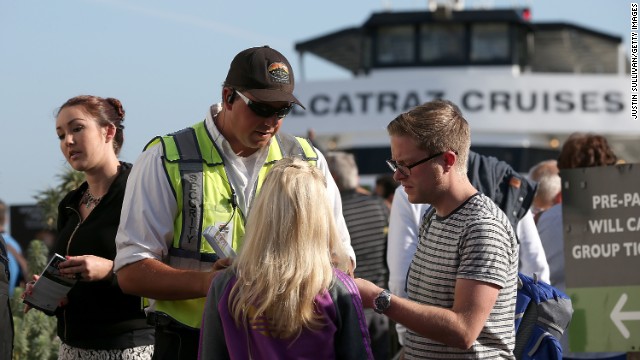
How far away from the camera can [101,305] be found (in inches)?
184

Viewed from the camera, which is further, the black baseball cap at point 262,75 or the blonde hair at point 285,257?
the black baseball cap at point 262,75

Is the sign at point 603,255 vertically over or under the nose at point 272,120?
under

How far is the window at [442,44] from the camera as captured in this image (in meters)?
26.1

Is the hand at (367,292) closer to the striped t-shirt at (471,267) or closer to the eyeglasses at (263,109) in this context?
the striped t-shirt at (471,267)

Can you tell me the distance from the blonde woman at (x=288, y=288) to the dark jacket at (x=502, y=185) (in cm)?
212

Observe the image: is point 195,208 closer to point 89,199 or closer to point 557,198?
point 89,199

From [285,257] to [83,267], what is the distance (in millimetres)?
1278

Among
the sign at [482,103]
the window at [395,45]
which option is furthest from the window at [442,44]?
the sign at [482,103]

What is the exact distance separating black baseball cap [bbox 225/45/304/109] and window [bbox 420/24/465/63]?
22293 mm

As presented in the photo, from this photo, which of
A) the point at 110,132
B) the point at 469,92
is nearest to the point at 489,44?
the point at 469,92

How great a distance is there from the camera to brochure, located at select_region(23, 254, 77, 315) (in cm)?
446

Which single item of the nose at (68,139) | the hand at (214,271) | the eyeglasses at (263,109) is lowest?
the hand at (214,271)

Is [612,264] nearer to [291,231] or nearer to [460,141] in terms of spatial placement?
[460,141]

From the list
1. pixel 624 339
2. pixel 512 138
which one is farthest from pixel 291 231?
pixel 512 138
